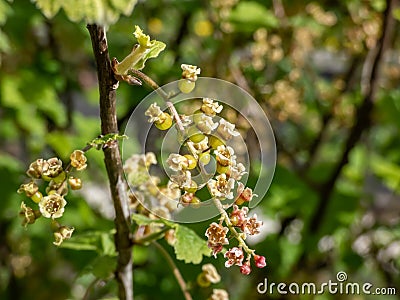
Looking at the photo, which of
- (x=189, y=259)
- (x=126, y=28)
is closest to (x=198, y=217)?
(x=189, y=259)

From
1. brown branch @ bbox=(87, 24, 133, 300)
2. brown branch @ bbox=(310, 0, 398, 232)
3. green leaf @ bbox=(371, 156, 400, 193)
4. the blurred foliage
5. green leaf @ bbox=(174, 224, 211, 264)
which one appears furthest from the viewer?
green leaf @ bbox=(371, 156, 400, 193)

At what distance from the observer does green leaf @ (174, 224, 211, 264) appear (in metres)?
0.71

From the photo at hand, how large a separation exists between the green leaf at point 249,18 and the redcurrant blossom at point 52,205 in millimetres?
859

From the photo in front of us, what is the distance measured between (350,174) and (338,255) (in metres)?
0.23

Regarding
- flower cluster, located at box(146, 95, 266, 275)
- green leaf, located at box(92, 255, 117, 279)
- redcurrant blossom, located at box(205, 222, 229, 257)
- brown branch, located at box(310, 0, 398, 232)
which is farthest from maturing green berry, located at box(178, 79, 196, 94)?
brown branch, located at box(310, 0, 398, 232)

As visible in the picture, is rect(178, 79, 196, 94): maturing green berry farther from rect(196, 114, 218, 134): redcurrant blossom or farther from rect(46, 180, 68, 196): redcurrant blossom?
rect(46, 180, 68, 196): redcurrant blossom

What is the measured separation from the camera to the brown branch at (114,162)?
549 millimetres

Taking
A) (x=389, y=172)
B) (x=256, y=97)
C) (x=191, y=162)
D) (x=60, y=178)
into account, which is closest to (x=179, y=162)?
(x=191, y=162)

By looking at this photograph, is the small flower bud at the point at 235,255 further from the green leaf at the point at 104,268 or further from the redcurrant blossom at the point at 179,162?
the green leaf at the point at 104,268

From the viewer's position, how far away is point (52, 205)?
61 centimetres

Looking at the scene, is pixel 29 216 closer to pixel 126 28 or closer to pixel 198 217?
pixel 198 217

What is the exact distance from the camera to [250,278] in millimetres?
1640

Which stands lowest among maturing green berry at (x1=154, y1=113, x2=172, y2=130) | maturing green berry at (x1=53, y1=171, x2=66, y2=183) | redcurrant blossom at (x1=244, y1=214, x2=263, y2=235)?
redcurrant blossom at (x1=244, y1=214, x2=263, y2=235)

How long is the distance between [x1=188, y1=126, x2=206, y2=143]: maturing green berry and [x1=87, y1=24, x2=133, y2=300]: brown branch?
7 centimetres
